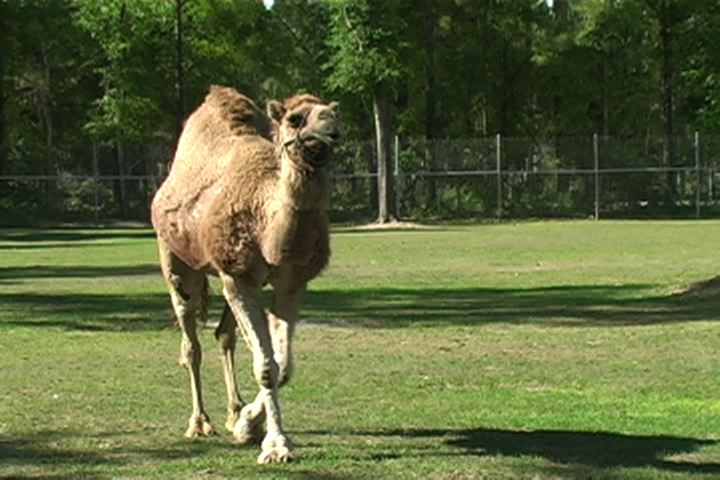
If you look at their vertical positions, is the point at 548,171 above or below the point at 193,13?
below

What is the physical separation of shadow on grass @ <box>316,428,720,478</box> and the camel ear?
2.34 m

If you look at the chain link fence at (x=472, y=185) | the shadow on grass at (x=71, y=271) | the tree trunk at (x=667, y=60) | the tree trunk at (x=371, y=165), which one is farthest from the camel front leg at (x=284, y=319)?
the tree trunk at (x=667, y=60)

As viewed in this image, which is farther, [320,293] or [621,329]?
[320,293]

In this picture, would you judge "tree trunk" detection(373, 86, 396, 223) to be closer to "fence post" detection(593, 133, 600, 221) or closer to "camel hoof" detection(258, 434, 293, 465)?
"fence post" detection(593, 133, 600, 221)

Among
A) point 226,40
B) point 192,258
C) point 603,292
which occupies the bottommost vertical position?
point 603,292

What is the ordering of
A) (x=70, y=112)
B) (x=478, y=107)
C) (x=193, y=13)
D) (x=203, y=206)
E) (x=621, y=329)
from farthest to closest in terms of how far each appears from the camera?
1. (x=478, y=107)
2. (x=70, y=112)
3. (x=193, y=13)
4. (x=621, y=329)
5. (x=203, y=206)

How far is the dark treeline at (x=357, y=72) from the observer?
6081cm

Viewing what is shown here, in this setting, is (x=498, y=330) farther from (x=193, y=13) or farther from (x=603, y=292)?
(x=193, y=13)

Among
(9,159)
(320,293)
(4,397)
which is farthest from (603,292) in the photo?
(9,159)

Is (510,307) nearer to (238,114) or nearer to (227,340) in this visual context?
(227,340)

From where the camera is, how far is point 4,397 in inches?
484

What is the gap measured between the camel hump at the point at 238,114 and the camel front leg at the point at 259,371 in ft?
5.33

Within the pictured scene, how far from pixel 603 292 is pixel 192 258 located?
547 inches

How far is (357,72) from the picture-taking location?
2270 inches
